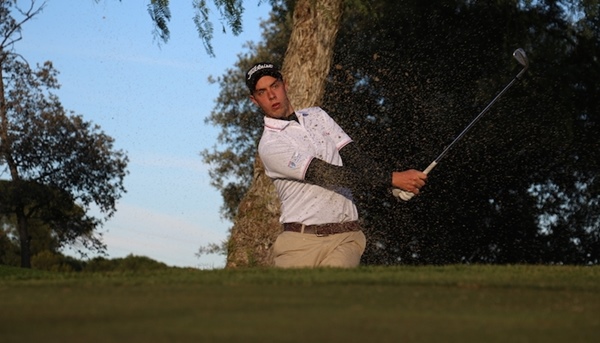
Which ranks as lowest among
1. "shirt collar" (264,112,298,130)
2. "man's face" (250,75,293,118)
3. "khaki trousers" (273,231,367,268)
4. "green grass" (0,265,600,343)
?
"green grass" (0,265,600,343)

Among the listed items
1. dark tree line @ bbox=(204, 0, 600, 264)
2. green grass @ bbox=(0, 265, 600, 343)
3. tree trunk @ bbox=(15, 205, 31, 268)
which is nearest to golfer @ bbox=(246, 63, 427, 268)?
green grass @ bbox=(0, 265, 600, 343)

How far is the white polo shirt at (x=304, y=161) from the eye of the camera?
391 inches

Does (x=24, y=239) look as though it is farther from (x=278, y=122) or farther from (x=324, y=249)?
(x=324, y=249)

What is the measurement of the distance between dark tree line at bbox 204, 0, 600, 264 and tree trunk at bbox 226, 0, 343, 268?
5.66 m

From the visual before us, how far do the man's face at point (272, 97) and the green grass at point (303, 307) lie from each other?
1988 millimetres

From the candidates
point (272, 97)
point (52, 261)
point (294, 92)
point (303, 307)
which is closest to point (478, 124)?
point (294, 92)

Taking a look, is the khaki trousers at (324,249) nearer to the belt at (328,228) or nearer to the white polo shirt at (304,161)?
the belt at (328,228)

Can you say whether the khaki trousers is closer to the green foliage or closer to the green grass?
the green grass

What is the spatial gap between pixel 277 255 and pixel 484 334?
5.38m

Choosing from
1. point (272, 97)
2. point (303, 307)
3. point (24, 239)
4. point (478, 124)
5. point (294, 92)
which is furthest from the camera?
point (24, 239)

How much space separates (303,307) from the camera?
20.1ft

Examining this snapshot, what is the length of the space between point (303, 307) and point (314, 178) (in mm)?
3669

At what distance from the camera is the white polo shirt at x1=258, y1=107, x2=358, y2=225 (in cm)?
994

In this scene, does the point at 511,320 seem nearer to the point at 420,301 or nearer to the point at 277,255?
the point at 420,301
